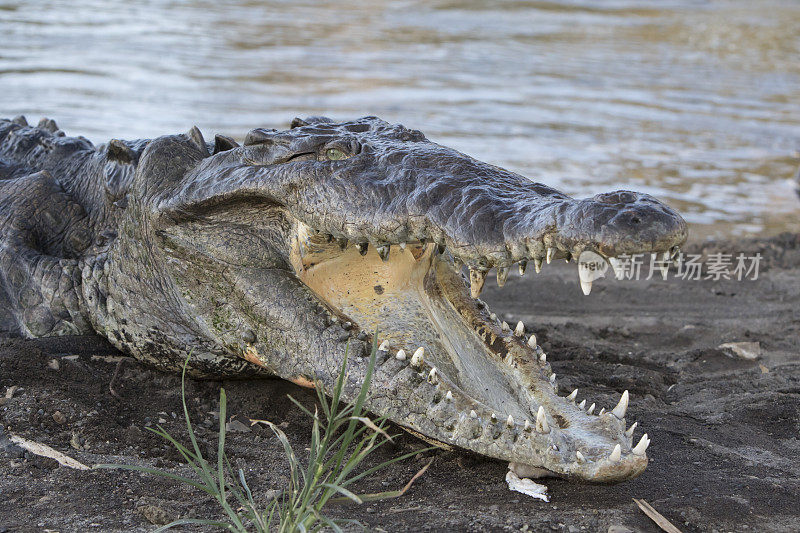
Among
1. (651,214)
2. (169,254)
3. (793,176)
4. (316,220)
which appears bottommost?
(793,176)

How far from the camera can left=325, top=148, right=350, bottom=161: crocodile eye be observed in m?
3.30

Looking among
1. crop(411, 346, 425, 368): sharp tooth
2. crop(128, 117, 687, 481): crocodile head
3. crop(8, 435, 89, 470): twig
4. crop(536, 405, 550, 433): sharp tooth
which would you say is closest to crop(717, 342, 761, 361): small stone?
crop(128, 117, 687, 481): crocodile head

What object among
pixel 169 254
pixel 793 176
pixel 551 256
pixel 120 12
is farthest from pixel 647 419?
pixel 120 12

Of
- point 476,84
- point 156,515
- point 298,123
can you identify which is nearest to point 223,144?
point 298,123

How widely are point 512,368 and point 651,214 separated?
3.56ft

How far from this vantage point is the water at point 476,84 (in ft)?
31.3

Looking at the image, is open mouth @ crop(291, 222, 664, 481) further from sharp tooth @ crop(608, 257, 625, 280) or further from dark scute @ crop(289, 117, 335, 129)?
dark scute @ crop(289, 117, 335, 129)

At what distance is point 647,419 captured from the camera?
3.76 metres

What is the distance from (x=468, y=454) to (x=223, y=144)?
1.74m

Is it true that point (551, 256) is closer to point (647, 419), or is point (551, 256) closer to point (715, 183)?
point (647, 419)

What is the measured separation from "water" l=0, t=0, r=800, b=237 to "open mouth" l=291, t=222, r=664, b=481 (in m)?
4.75

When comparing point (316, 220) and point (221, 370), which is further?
point (221, 370)

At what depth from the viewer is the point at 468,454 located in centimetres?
318

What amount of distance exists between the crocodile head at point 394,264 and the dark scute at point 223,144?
0.01 meters
